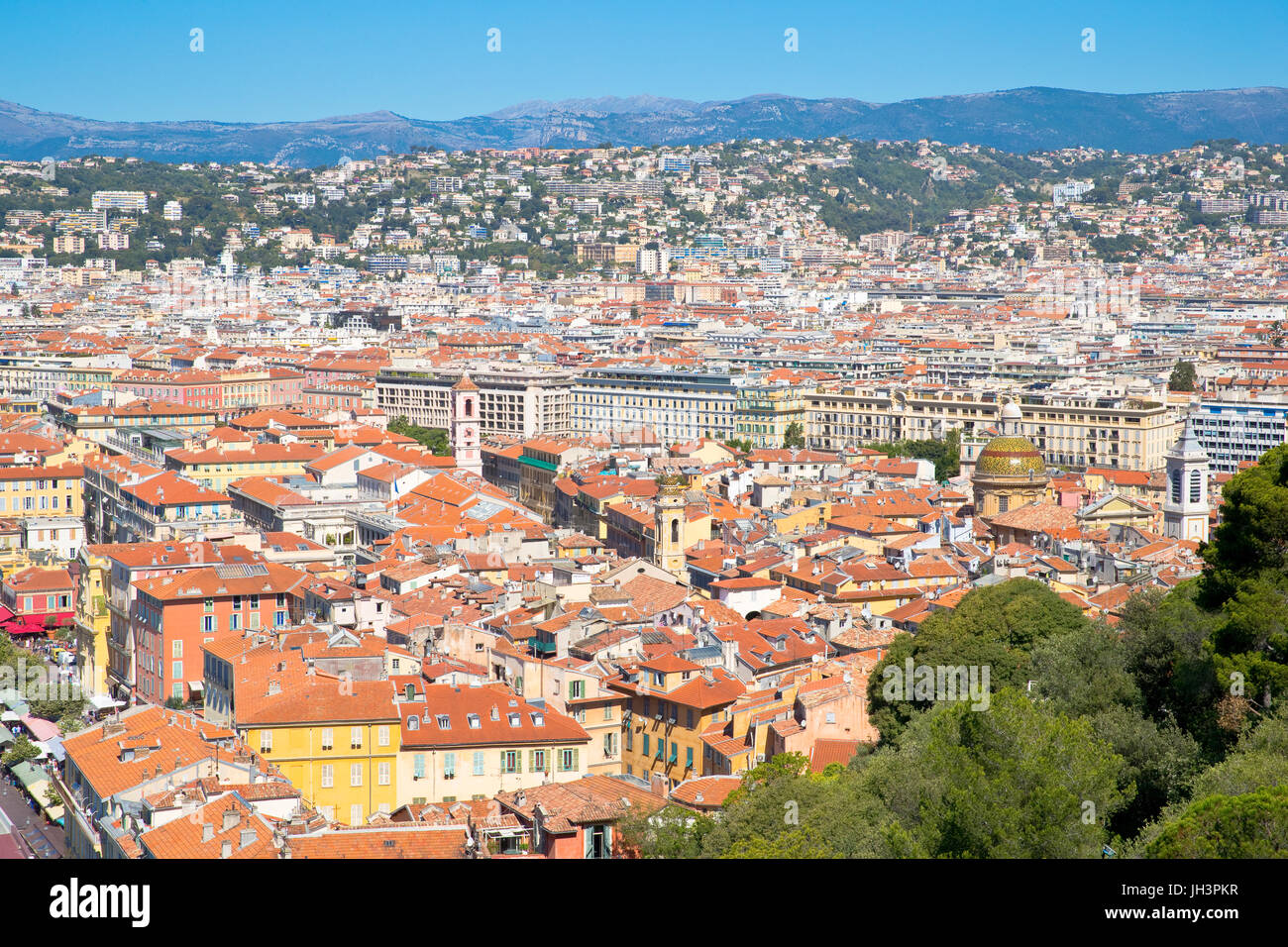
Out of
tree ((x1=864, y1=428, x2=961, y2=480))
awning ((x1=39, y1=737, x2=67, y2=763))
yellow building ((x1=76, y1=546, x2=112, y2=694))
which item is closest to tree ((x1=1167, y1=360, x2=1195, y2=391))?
tree ((x1=864, y1=428, x2=961, y2=480))

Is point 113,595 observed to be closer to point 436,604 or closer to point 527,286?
point 436,604

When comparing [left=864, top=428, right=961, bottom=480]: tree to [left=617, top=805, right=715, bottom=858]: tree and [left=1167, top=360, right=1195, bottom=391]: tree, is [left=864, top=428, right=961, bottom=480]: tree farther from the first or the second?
[left=617, top=805, right=715, bottom=858]: tree

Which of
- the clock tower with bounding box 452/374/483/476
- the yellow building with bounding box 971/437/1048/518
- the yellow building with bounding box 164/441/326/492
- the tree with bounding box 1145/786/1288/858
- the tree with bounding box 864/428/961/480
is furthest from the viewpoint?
the tree with bounding box 864/428/961/480

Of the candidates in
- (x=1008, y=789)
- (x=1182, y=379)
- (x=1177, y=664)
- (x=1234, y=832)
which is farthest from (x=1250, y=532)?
(x=1182, y=379)

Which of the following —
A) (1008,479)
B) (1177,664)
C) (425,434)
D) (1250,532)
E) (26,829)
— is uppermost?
(1250,532)

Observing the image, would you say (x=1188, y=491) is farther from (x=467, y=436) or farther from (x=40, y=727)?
(x=467, y=436)

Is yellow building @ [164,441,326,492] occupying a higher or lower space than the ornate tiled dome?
lower
